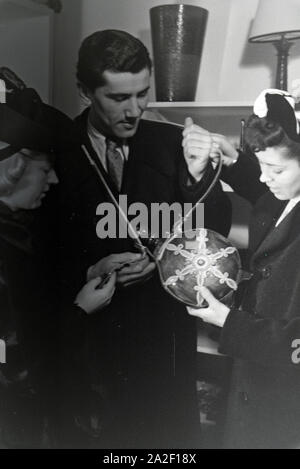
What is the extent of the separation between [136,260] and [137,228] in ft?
0.30

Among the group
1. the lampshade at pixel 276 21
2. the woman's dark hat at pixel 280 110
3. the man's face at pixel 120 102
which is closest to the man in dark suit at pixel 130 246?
the man's face at pixel 120 102

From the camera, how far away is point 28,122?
173 centimetres

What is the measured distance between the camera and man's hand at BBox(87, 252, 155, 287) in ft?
5.36

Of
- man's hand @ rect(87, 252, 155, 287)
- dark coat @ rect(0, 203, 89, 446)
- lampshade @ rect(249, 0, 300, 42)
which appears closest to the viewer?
lampshade @ rect(249, 0, 300, 42)

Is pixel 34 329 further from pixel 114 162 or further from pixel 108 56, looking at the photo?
pixel 108 56

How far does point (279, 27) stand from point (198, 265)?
654 millimetres

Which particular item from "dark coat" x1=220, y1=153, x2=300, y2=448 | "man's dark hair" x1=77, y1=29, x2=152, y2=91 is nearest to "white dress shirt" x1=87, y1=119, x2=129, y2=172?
"man's dark hair" x1=77, y1=29, x2=152, y2=91

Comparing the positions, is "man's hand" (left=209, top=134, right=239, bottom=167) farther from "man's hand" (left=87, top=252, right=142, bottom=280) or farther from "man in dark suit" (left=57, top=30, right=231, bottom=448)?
Result: "man's hand" (left=87, top=252, right=142, bottom=280)

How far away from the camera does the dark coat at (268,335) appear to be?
1.55 meters

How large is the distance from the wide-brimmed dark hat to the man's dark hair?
0.48 ft

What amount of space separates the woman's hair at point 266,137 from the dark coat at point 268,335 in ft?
0.30

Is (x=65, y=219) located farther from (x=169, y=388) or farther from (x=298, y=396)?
(x=298, y=396)

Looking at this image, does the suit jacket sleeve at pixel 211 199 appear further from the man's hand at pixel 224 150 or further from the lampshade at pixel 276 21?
the lampshade at pixel 276 21

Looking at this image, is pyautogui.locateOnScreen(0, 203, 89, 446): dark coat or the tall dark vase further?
pyautogui.locateOnScreen(0, 203, 89, 446): dark coat
